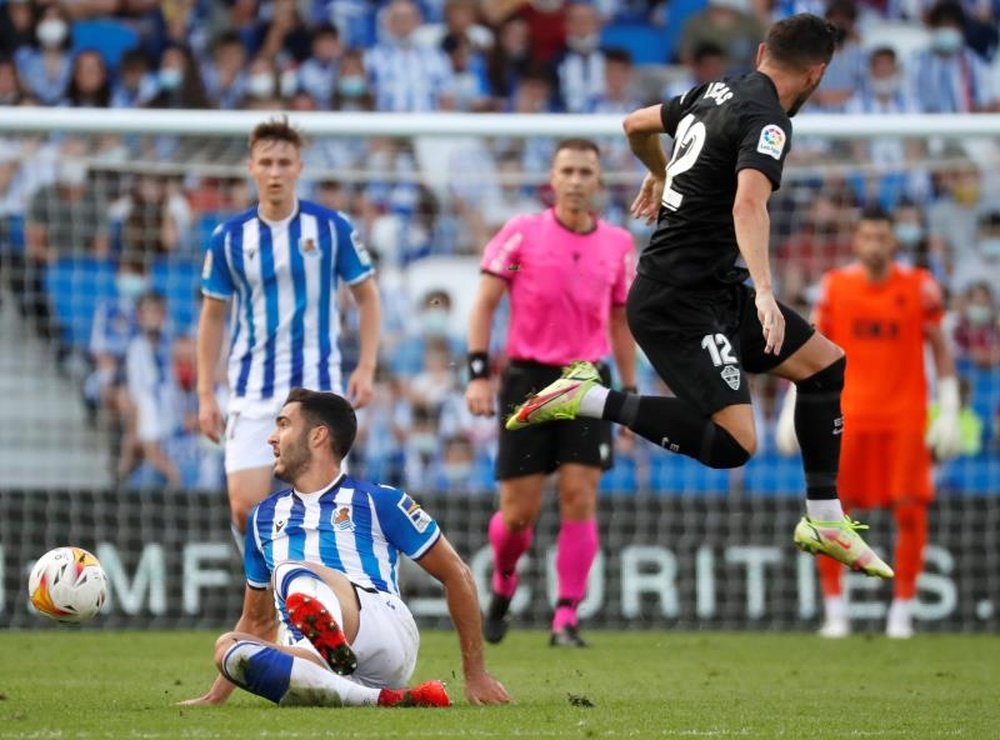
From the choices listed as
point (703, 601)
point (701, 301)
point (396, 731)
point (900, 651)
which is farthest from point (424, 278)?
point (396, 731)

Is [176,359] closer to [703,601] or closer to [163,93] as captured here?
[163,93]

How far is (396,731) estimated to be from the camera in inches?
215

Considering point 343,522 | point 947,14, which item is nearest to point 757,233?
point 343,522

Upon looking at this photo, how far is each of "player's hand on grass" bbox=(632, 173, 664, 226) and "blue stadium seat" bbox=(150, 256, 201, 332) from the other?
699cm

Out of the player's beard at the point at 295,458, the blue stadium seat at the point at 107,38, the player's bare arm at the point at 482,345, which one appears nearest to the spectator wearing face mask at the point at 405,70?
the blue stadium seat at the point at 107,38

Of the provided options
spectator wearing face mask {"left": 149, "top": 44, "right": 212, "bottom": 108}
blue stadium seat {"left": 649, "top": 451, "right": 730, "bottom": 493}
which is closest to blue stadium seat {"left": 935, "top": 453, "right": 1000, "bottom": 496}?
blue stadium seat {"left": 649, "top": 451, "right": 730, "bottom": 493}

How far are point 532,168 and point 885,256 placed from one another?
4372 mm

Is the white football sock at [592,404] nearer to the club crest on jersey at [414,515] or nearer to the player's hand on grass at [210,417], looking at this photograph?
the club crest on jersey at [414,515]

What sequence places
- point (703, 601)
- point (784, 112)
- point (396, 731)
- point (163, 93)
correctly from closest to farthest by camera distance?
point (396, 731)
point (784, 112)
point (703, 601)
point (163, 93)

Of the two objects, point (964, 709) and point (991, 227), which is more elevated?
point (991, 227)

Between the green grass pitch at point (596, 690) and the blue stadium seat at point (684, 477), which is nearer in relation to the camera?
the green grass pitch at point (596, 690)

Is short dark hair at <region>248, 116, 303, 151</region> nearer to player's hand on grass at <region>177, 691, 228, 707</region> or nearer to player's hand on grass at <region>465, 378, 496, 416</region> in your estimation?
player's hand on grass at <region>465, 378, 496, 416</region>

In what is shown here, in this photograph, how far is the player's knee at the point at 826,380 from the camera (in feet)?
23.0

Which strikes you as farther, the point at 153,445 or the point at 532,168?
the point at 532,168
